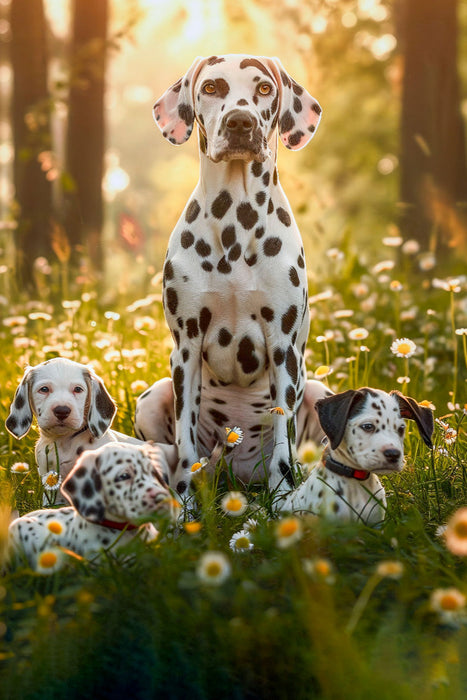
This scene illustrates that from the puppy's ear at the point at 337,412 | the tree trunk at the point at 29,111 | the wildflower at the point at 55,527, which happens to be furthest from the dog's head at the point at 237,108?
the tree trunk at the point at 29,111

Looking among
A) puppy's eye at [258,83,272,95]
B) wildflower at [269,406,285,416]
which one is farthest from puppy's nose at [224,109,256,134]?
wildflower at [269,406,285,416]

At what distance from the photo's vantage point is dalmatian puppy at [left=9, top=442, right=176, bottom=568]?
339 cm

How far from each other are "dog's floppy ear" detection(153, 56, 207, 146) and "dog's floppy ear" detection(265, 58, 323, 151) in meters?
0.45

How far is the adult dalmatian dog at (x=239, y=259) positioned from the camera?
191 inches

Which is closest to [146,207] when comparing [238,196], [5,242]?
[5,242]

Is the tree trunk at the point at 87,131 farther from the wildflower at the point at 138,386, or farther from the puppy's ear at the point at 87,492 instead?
the puppy's ear at the point at 87,492

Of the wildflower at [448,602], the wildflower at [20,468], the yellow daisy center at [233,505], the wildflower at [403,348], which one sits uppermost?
the wildflower at [403,348]

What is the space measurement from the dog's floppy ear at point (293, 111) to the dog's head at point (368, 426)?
1.73 metres

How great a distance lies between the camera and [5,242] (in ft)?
35.3

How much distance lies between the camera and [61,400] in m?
4.61

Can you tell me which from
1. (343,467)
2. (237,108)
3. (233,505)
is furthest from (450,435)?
(237,108)

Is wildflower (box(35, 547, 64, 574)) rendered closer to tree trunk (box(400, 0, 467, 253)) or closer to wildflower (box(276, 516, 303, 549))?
wildflower (box(276, 516, 303, 549))

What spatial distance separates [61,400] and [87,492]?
1.21 metres

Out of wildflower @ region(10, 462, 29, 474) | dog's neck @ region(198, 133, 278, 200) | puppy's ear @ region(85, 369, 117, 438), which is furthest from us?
wildflower @ region(10, 462, 29, 474)
